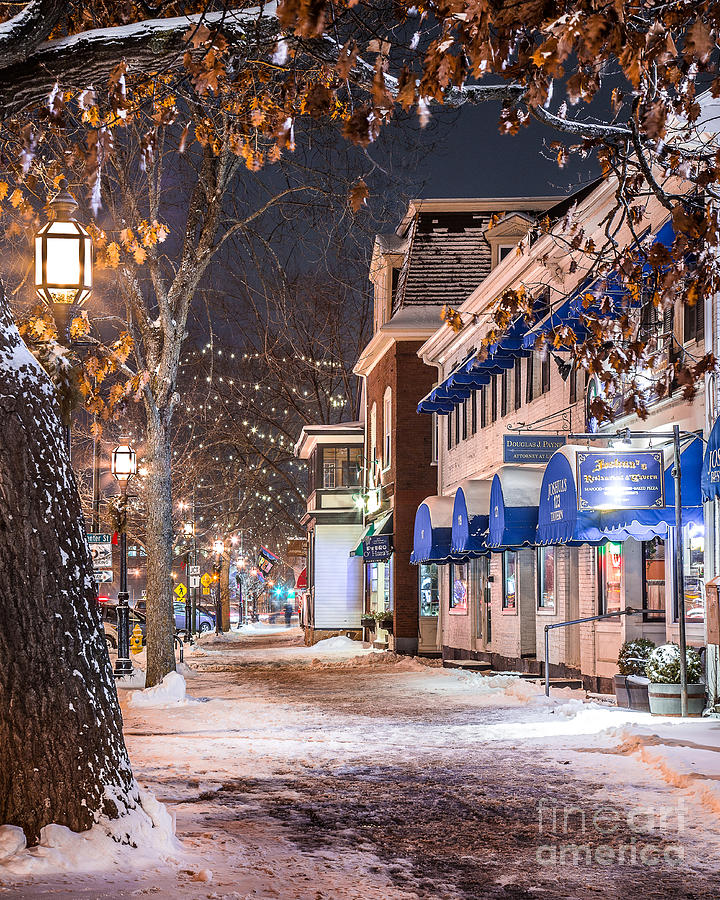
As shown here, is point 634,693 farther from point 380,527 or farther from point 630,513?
point 380,527

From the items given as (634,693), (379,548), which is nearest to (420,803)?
(634,693)

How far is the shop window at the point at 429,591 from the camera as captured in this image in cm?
3675

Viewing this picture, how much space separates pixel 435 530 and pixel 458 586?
11.0 feet

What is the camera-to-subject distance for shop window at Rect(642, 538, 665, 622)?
61.0ft

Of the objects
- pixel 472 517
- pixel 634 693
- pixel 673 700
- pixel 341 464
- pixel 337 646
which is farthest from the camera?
pixel 341 464

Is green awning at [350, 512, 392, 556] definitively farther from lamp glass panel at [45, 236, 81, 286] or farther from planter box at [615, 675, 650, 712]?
lamp glass panel at [45, 236, 81, 286]

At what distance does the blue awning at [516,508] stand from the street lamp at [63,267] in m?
12.0

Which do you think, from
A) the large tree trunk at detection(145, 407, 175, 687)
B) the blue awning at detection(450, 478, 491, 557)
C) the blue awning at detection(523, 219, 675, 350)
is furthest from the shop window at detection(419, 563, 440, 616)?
the blue awning at detection(523, 219, 675, 350)

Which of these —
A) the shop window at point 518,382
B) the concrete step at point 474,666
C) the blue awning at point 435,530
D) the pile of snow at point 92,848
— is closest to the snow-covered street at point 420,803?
the pile of snow at point 92,848

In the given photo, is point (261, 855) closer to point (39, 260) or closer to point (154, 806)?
point (154, 806)

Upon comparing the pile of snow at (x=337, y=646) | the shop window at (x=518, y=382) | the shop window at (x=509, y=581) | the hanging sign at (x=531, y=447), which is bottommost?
the pile of snow at (x=337, y=646)

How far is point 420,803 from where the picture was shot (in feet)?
32.6

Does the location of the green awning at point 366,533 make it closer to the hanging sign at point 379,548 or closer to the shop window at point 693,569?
the hanging sign at point 379,548

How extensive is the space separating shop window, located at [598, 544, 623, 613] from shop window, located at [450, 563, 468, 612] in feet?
37.3
